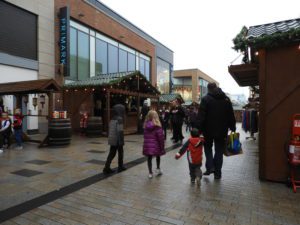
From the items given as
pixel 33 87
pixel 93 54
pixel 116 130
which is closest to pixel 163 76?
pixel 93 54

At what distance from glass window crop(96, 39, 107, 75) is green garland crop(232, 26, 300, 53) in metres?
13.7

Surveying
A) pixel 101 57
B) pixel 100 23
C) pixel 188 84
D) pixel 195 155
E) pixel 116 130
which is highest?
pixel 100 23

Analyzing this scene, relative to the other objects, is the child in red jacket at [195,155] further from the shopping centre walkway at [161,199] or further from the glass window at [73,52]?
the glass window at [73,52]

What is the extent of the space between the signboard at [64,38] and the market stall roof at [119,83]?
116 cm

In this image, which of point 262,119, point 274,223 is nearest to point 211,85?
point 262,119

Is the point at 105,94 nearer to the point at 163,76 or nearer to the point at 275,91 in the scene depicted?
the point at 275,91

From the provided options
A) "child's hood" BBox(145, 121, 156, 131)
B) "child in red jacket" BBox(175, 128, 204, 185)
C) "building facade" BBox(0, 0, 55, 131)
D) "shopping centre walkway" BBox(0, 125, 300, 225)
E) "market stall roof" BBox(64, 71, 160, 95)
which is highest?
"building facade" BBox(0, 0, 55, 131)

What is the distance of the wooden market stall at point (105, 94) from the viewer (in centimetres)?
1222

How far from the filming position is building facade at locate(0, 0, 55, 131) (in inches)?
444

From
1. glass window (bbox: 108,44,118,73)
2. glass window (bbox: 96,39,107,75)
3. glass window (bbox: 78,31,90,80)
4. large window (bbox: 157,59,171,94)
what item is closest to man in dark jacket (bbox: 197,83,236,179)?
glass window (bbox: 78,31,90,80)

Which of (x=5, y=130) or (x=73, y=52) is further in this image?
(x=73, y=52)

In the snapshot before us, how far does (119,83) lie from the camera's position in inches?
491

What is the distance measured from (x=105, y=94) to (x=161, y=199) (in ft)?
37.0

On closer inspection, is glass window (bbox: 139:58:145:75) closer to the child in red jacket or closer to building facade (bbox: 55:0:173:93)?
building facade (bbox: 55:0:173:93)
